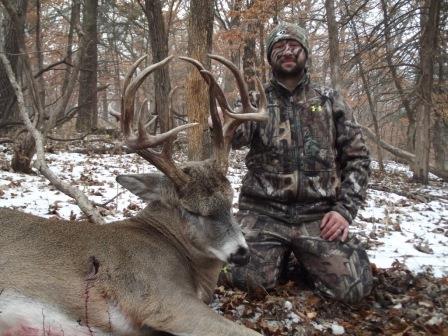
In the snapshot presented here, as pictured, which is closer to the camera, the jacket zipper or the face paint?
the jacket zipper

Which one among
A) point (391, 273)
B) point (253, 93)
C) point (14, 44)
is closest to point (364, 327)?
point (391, 273)

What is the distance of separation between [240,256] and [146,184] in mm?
960

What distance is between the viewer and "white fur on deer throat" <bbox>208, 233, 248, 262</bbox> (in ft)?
11.2

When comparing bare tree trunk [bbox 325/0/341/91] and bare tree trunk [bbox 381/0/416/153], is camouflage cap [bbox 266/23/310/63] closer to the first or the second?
bare tree trunk [bbox 325/0/341/91]

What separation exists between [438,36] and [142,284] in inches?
529

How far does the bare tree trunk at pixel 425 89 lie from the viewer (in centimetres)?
1325

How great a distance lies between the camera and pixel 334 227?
4.48 meters

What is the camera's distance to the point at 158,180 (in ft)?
12.4

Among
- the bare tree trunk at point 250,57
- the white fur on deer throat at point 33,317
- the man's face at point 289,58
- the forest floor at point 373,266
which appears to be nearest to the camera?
the white fur on deer throat at point 33,317

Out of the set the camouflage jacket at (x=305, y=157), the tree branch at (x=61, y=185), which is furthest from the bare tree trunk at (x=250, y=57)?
the camouflage jacket at (x=305, y=157)

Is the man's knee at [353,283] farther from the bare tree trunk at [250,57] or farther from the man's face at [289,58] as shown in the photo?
the bare tree trunk at [250,57]

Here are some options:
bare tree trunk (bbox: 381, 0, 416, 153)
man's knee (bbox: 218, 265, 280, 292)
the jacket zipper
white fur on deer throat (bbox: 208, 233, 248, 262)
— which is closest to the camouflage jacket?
the jacket zipper

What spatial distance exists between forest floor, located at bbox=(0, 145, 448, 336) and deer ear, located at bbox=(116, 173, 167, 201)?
3.66ft

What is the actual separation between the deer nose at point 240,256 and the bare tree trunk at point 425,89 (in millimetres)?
11669
